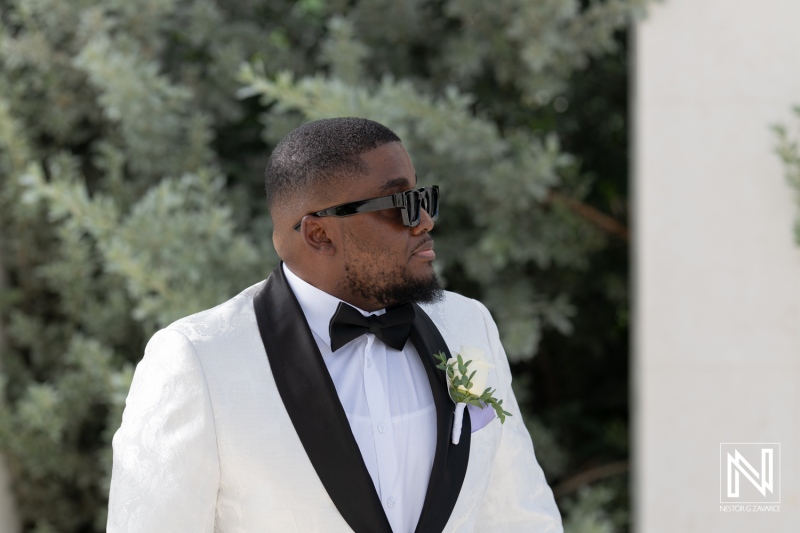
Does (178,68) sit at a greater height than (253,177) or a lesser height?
greater

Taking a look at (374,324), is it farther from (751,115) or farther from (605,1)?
(605,1)

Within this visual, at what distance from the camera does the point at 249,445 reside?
1.62 meters

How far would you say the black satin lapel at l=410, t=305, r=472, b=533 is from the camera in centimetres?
166

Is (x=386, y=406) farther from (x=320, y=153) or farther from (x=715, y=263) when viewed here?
(x=715, y=263)

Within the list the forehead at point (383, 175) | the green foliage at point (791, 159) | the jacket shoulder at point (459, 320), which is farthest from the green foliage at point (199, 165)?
the forehead at point (383, 175)

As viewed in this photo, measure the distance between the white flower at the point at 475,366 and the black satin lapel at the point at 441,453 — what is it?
0.04m

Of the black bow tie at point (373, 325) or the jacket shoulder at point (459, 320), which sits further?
the jacket shoulder at point (459, 320)

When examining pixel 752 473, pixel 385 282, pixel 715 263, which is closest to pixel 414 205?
pixel 385 282

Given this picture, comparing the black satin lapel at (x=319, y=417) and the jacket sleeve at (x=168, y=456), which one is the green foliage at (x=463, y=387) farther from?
the jacket sleeve at (x=168, y=456)

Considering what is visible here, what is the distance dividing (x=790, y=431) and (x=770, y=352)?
0.30 m

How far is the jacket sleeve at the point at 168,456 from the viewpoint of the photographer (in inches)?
61.5

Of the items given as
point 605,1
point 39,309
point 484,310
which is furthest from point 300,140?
point 39,309

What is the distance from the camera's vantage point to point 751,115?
3760 millimetres

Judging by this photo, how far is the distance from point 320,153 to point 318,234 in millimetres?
141
